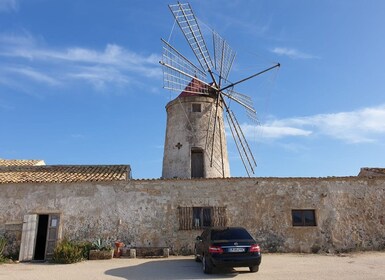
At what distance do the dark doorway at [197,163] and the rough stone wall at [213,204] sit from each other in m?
4.61

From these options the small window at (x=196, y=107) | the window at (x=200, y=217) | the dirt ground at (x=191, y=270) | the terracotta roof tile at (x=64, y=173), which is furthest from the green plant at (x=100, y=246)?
the small window at (x=196, y=107)

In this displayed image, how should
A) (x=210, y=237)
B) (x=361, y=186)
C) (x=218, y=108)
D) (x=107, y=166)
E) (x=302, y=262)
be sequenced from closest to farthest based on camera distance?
(x=210, y=237) < (x=302, y=262) < (x=361, y=186) < (x=107, y=166) < (x=218, y=108)

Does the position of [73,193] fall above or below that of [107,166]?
below

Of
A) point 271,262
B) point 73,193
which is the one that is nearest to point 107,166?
point 73,193

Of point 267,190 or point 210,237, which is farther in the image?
point 267,190

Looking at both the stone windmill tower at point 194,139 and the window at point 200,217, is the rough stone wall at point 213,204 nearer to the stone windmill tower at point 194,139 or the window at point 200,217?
the window at point 200,217

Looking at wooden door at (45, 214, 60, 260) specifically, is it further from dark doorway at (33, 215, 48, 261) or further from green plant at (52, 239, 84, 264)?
dark doorway at (33, 215, 48, 261)

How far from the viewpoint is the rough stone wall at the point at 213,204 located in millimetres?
14734

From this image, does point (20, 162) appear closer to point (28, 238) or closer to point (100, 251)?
point (28, 238)

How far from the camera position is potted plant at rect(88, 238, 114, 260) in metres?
13.2

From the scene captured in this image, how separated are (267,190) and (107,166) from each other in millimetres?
9059

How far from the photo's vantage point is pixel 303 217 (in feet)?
50.1

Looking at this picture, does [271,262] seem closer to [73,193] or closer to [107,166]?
[73,193]

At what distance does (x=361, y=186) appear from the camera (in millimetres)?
15758
